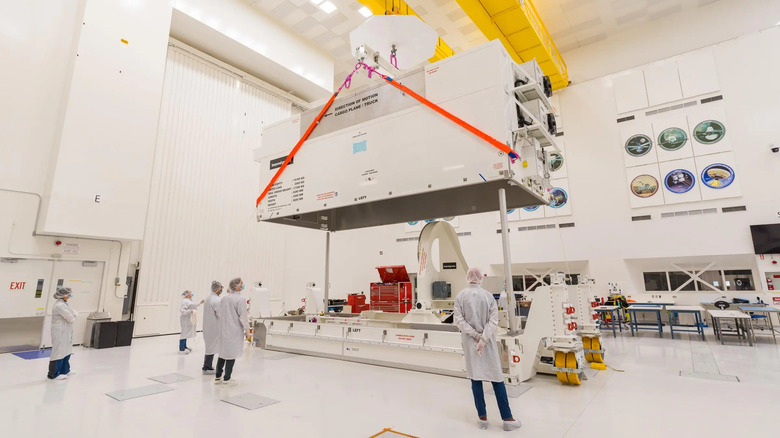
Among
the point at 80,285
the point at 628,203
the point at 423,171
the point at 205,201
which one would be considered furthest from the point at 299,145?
the point at 628,203

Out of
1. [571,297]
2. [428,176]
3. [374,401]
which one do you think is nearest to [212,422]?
[374,401]

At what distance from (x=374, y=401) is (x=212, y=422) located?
1524mm

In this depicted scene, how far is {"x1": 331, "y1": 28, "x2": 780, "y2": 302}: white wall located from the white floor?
5226 millimetres

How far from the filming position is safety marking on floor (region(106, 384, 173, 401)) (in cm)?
394

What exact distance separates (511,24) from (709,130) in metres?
6.49

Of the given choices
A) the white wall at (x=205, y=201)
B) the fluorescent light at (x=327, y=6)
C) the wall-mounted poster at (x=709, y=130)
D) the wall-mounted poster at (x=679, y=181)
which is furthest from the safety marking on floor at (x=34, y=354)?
the wall-mounted poster at (x=709, y=130)

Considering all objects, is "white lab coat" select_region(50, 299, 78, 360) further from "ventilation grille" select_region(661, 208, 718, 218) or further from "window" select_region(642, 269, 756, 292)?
"ventilation grille" select_region(661, 208, 718, 218)

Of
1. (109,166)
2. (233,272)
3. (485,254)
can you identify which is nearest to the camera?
(109,166)

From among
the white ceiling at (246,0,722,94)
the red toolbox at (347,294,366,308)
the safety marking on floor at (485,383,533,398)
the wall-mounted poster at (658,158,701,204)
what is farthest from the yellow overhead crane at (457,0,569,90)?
the red toolbox at (347,294,366,308)

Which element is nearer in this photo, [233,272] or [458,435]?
[458,435]

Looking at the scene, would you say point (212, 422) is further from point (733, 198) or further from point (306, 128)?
point (733, 198)

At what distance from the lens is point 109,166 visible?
25.7 feet

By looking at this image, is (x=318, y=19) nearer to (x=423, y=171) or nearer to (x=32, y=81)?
(x=32, y=81)

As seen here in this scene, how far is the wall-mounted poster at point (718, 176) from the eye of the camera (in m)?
9.68
